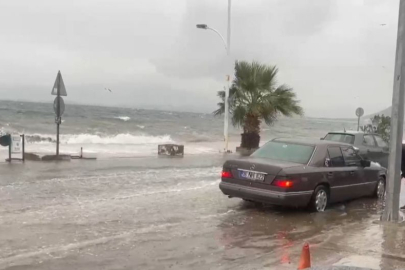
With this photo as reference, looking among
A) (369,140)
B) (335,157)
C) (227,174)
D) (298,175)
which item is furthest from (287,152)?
(369,140)

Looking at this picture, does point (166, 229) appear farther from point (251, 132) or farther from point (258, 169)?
point (251, 132)

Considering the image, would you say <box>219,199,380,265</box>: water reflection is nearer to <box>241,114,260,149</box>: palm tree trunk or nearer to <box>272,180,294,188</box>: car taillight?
<box>272,180,294,188</box>: car taillight

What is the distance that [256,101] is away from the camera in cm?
2464

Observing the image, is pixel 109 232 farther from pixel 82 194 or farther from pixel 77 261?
pixel 82 194

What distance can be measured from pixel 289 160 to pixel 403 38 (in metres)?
3.01

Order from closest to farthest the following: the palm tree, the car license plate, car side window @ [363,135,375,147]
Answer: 1. the car license plate
2. car side window @ [363,135,375,147]
3. the palm tree

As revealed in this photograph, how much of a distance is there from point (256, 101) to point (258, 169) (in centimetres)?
1585

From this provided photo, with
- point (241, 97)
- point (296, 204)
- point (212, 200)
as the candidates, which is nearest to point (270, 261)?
point (296, 204)

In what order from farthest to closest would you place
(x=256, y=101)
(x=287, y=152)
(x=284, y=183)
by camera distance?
(x=256, y=101) < (x=287, y=152) < (x=284, y=183)

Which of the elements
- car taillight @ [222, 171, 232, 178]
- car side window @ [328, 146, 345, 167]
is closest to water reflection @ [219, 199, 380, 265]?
car taillight @ [222, 171, 232, 178]

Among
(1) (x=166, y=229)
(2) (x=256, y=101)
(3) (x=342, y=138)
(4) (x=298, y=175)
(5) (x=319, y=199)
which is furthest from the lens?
(2) (x=256, y=101)

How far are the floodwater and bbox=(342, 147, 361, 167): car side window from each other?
3.17ft

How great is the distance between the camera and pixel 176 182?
515 inches

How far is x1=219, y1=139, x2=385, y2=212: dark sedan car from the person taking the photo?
8.85m
